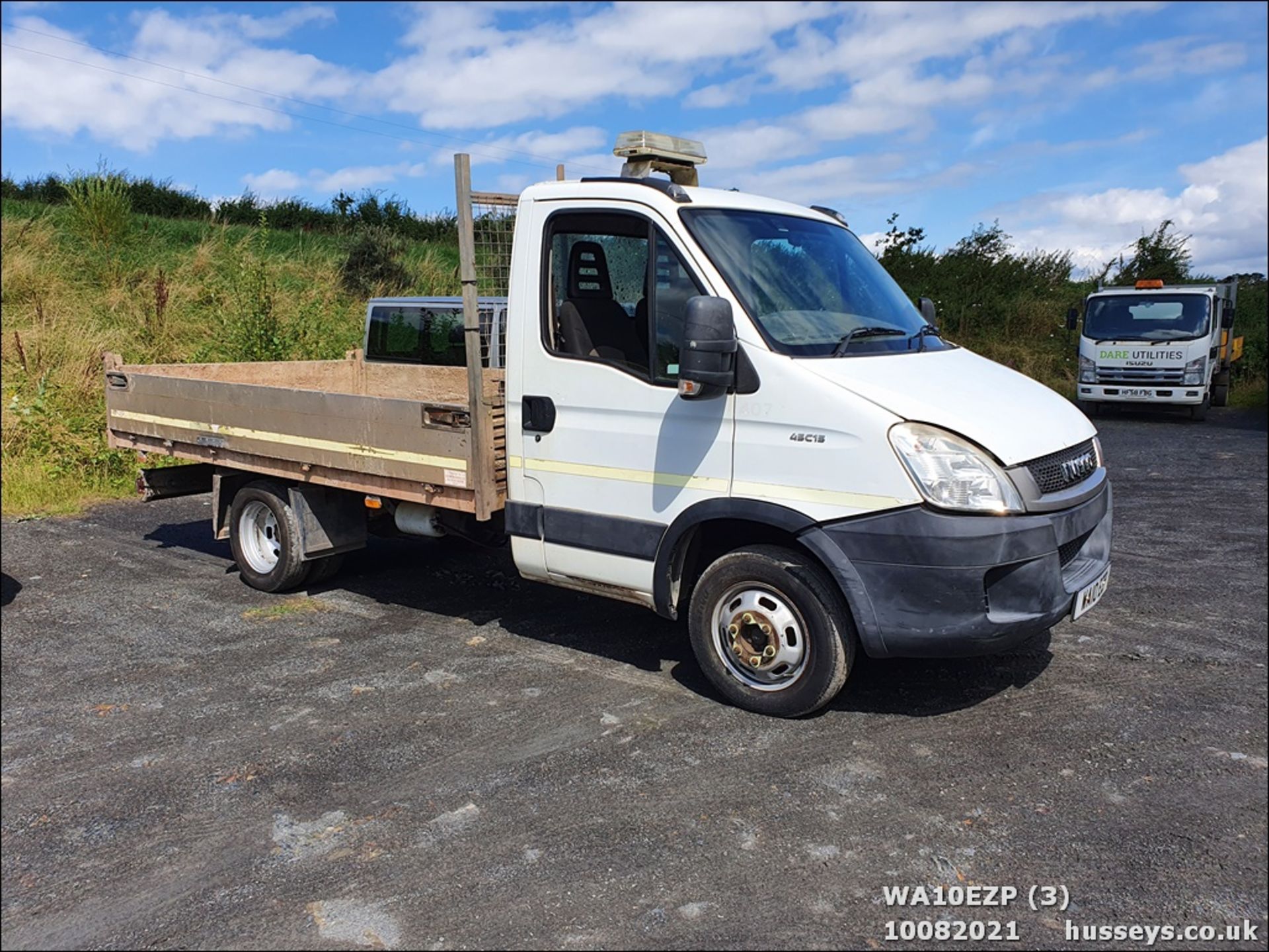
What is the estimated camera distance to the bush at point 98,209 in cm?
1911

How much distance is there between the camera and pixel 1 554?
793cm

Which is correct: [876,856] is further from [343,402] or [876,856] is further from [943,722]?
[343,402]

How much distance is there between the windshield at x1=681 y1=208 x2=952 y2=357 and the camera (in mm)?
4664

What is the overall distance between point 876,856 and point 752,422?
193 cm

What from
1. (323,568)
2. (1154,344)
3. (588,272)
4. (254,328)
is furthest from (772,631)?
(1154,344)

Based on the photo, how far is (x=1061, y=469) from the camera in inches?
174

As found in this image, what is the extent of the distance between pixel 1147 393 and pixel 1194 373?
0.79 metres

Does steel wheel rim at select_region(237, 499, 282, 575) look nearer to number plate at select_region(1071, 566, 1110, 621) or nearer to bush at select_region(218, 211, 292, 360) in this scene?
number plate at select_region(1071, 566, 1110, 621)

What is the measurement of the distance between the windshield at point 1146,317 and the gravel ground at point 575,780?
12.3 meters

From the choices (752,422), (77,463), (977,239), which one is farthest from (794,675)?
(977,239)

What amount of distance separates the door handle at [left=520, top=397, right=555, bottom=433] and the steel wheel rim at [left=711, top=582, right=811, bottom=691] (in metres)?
1.31

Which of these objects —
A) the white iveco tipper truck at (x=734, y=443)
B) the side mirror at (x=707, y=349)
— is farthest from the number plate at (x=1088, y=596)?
the side mirror at (x=707, y=349)

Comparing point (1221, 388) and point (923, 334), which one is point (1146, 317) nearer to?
point (1221, 388)

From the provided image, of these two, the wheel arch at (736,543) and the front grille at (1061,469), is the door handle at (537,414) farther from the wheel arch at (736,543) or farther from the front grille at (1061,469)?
the front grille at (1061,469)
